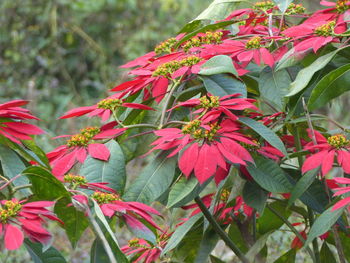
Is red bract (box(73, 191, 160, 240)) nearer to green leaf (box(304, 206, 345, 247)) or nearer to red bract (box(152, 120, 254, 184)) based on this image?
red bract (box(152, 120, 254, 184))

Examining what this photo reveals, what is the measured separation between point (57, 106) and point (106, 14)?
0.85m

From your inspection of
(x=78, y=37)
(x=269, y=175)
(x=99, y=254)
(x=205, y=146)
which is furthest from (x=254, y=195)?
(x=78, y=37)

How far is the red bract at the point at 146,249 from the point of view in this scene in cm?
112

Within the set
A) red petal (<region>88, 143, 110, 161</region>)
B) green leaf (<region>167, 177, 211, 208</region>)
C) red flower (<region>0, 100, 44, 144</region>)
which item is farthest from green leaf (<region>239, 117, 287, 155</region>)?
red flower (<region>0, 100, 44, 144</region>)

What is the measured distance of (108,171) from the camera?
94cm

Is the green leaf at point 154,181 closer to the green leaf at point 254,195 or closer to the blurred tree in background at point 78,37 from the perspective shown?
the green leaf at point 254,195

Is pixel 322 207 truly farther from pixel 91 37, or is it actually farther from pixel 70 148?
pixel 91 37

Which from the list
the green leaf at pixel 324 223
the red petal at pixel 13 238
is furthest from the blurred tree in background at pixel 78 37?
the red petal at pixel 13 238

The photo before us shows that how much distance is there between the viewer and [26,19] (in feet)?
14.6

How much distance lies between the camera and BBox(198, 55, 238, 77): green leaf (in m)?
0.92

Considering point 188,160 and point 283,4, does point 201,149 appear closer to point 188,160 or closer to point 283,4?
point 188,160

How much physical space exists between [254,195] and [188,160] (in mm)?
162

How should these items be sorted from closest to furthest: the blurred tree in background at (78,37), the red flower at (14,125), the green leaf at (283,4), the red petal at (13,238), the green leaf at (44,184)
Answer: the red petal at (13,238) → the green leaf at (44,184) → the red flower at (14,125) → the green leaf at (283,4) → the blurred tree in background at (78,37)

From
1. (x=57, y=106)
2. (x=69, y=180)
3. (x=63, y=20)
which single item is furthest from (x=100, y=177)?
(x=63, y=20)
